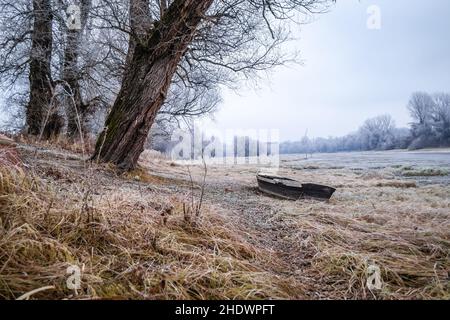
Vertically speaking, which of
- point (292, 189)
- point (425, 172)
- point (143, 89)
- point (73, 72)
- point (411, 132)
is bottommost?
point (292, 189)

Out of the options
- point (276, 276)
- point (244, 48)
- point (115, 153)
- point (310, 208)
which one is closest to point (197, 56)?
point (244, 48)

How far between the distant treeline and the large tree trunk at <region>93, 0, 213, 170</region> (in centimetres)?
207

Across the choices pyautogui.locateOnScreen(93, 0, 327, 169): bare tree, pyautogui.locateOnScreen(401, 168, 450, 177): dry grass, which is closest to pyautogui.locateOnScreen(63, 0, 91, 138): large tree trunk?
pyautogui.locateOnScreen(93, 0, 327, 169): bare tree

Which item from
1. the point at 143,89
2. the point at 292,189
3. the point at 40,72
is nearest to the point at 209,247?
the point at 292,189

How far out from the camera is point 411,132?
2592 mm

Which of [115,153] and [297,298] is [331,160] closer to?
[297,298]

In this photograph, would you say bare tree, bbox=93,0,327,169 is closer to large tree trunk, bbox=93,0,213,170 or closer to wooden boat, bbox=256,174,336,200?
large tree trunk, bbox=93,0,213,170

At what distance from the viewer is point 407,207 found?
2453mm

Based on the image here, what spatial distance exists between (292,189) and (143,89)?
2193mm

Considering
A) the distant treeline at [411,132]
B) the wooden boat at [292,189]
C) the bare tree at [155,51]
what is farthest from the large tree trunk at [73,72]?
the distant treeline at [411,132]

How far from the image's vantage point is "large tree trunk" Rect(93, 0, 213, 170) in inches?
159

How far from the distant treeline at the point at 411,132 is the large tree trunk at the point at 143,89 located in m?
2.07

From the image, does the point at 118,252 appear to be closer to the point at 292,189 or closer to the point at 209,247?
the point at 209,247
